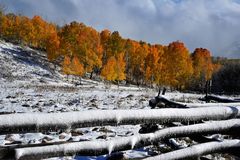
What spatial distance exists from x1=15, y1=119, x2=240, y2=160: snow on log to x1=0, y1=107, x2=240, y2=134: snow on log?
146 mm

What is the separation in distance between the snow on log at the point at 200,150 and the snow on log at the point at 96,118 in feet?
1.19

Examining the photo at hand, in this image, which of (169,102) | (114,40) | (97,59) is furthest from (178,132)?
(114,40)

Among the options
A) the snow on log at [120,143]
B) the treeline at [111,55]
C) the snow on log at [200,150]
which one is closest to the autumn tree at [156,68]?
the treeline at [111,55]

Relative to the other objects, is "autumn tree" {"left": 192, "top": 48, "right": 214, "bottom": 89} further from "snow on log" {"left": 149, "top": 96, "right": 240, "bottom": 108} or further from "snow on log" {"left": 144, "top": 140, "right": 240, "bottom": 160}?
"snow on log" {"left": 144, "top": 140, "right": 240, "bottom": 160}

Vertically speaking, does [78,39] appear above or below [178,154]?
above

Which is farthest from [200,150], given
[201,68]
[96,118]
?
[201,68]

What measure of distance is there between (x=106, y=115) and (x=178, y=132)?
120 centimetres

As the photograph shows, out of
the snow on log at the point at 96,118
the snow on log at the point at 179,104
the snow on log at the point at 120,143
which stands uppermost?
the snow on log at the point at 179,104

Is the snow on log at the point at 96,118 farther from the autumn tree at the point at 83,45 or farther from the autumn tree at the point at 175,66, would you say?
the autumn tree at the point at 83,45

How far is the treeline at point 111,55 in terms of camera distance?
7338 centimetres

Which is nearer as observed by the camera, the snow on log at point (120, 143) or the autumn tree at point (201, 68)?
the snow on log at point (120, 143)

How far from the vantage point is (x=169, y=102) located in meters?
6.59

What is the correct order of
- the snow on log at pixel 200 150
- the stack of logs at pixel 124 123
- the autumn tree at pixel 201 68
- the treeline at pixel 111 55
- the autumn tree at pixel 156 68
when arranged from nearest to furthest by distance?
the stack of logs at pixel 124 123 < the snow on log at pixel 200 150 < the autumn tree at pixel 156 68 < the treeline at pixel 111 55 < the autumn tree at pixel 201 68

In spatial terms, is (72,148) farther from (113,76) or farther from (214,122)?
(113,76)
